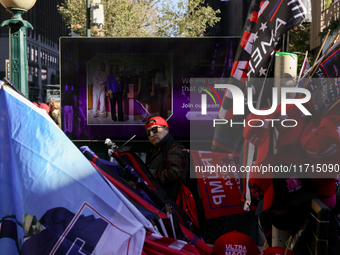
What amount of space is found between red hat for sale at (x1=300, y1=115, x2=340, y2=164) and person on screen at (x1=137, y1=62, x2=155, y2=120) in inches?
191

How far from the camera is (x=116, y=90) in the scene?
6.91 meters

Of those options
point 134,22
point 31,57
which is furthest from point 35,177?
point 31,57

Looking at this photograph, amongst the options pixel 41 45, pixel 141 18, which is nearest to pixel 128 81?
pixel 141 18

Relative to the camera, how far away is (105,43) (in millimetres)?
6855

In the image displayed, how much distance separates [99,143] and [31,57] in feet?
151

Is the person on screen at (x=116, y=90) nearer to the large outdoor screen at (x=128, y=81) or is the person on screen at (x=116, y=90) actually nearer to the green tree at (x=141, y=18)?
the large outdoor screen at (x=128, y=81)

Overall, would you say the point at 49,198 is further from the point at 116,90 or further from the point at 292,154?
the point at 116,90

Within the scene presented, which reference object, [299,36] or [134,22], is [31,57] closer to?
[134,22]

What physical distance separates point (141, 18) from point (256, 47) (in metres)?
18.7

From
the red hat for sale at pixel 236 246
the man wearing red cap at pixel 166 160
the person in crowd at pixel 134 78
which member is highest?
the person in crowd at pixel 134 78

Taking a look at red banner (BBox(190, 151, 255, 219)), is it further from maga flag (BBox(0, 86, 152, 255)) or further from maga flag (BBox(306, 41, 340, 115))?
maga flag (BBox(0, 86, 152, 255))

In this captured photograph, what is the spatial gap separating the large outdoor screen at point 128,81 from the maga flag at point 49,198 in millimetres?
4406

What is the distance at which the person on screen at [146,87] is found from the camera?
6.88m

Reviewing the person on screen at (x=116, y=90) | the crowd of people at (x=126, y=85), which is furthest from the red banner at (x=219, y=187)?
the person on screen at (x=116, y=90)
